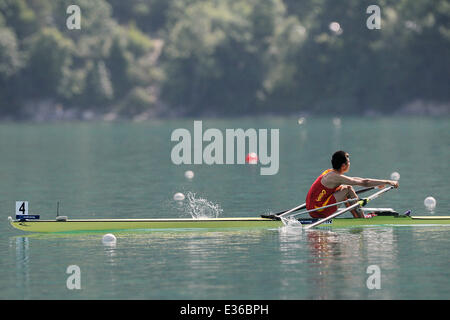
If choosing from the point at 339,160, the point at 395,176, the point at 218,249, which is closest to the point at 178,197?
the point at 395,176

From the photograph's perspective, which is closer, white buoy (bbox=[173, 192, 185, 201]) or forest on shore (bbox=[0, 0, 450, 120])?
white buoy (bbox=[173, 192, 185, 201])

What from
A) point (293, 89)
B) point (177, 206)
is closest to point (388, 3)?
point (293, 89)

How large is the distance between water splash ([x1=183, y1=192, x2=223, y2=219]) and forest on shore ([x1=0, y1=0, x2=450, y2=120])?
93.6m

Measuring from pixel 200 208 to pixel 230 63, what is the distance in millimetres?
112131

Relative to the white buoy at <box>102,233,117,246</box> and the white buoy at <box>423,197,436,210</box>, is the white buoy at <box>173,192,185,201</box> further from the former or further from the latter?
the white buoy at <box>102,233,117,246</box>

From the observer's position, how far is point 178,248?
900 inches

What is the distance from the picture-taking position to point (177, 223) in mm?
25078

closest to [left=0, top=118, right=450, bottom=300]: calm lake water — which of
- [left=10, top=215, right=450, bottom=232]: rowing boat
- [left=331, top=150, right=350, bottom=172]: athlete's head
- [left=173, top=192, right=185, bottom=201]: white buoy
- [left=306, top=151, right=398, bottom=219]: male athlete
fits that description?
[left=10, top=215, right=450, bottom=232]: rowing boat

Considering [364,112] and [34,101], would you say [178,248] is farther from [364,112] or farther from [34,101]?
[34,101]

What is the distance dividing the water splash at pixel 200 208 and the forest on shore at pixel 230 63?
307 feet

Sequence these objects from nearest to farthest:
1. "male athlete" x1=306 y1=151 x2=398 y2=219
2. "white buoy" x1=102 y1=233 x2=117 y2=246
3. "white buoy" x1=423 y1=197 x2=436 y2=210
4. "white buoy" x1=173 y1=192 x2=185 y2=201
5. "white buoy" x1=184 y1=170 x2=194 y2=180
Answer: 1. "white buoy" x1=102 y1=233 x2=117 y2=246
2. "male athlete" x1=306 y1=151 x2=398 y2=219
3. "white buoy" x1=423 y1=197 x2=436 y2=210
4. "white buoy" x1=173 y1=192 x2=185 y2=201
5. "white buoy" x1=184 y1=170 x2=194 y2=180

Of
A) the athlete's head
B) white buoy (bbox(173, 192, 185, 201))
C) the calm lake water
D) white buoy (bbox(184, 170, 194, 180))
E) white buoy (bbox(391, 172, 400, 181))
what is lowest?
the calm lake water

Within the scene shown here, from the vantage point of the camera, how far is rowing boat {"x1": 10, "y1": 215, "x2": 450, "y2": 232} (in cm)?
2472

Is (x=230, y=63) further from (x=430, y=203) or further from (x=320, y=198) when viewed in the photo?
(x=320, y=198)
